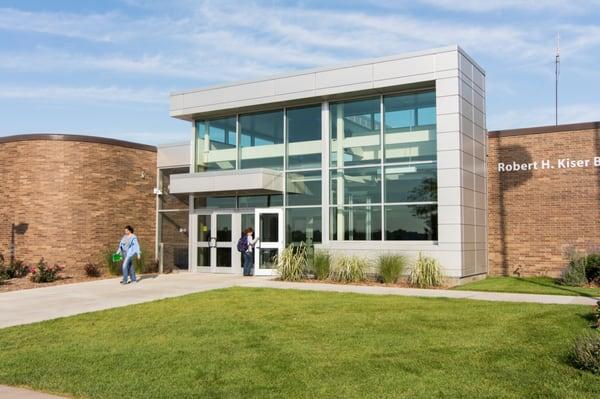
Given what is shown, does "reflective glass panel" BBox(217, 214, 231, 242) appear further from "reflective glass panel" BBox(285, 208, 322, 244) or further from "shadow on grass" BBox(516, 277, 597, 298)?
"shadow on grass" BBox(516, 277, 597, 298)

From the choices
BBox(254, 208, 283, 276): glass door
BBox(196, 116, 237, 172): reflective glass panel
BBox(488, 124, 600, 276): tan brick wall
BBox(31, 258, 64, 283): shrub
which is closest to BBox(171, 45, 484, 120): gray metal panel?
BBox(196, 116, 237, 172): reflective glass panel

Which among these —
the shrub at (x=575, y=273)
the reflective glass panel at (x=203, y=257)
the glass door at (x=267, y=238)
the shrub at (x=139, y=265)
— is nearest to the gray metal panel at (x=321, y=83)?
the glass door at (x=267, y=238)

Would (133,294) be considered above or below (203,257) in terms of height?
below

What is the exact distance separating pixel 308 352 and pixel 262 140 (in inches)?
517

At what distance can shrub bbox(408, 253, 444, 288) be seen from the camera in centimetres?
1536

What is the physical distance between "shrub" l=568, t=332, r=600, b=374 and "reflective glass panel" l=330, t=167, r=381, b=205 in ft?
35.7

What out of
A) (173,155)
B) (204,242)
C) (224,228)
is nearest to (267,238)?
(224,228)

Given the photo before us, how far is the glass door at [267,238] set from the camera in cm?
1891

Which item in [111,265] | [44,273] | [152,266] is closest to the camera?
[44,273]

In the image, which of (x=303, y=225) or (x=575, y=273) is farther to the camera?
(x=303, y=225)

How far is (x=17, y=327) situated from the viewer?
978cm

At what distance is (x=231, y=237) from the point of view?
19.9m

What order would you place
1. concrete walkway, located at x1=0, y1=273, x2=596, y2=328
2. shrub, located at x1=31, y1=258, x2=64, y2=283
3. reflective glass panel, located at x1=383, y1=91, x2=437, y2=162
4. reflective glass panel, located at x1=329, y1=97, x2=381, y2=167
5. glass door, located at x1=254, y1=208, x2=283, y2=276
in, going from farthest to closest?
glass door, located at x1=254, y1=208, x2=283, y2=276 → shrub, located at x1=31, y1=258, x2=64, y2=283 → reflective glass panel, located at x1=329, y1=97, x2=381, y2=167 → reflective glass panel, located at x1=383, y1=91, x2=437, y2=162 → concrete walkway, located at x1=0, y1=273, x2=596, y2=328

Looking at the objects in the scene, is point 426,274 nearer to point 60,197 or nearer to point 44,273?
point 44,273
